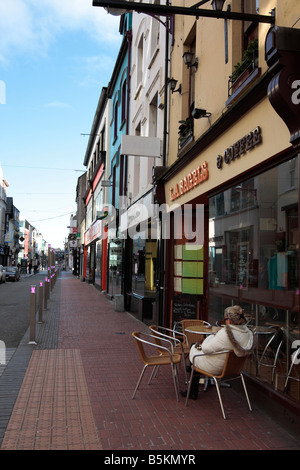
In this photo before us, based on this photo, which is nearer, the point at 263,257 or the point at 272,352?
the point at 272,352

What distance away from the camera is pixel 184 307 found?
9.08 meters

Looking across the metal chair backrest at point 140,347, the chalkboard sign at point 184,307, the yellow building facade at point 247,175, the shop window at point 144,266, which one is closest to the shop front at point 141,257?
the shop window at point 144,266

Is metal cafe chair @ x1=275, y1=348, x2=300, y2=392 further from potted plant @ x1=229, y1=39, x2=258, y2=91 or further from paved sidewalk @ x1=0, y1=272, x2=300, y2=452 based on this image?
potted plant @ x1=229, y1=39, x2=258, y2=91

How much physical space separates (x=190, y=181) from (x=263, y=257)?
2943 millimetres

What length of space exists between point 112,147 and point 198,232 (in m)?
Answer: 13.6

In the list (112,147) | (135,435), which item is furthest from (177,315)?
(112,147)

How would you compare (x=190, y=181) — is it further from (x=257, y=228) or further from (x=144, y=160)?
(x=144, y=160)

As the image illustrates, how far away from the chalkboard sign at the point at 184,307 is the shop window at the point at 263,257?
4.93 feet

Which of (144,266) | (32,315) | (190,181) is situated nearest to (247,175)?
(190,181)

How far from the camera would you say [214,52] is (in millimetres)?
7203

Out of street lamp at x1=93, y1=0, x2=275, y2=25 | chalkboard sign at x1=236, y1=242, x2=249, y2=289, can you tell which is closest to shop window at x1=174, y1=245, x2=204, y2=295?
chalkboard sign at x1=236, y1=242, x2=249, y2=289

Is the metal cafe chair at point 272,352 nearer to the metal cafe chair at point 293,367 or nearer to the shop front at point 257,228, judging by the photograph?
the shop front at point 257,228

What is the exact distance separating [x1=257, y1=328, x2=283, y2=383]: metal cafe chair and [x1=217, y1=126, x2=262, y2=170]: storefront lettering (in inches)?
91.7

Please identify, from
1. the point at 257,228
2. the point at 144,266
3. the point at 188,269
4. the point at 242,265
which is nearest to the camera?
the point at 257,228
